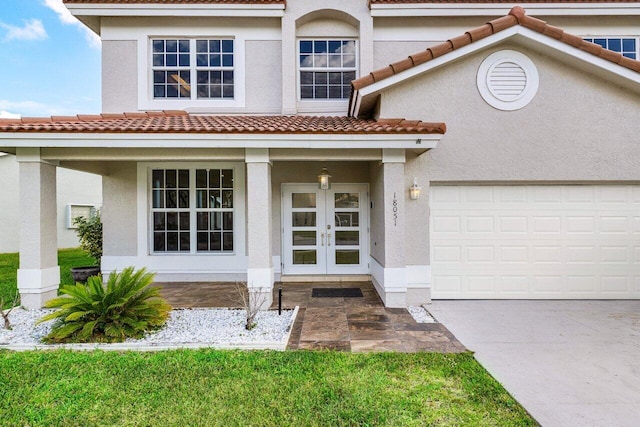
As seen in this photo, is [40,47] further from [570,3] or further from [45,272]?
[570,3]

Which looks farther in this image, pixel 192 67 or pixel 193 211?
pixel 192 67

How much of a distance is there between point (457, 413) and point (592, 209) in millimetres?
6729

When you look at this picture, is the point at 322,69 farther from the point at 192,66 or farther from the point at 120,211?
the point at 120,211

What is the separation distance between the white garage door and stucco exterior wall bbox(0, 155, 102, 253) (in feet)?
61.5

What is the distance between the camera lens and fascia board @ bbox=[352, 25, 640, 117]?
7324 mm

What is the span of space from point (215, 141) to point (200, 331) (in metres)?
3.64

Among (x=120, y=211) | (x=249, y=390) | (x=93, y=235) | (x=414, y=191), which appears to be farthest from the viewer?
(x=93, y=235)

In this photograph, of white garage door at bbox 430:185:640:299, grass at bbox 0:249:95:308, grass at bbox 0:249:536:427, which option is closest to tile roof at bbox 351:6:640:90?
white garage door at bbox 430:185:640:299

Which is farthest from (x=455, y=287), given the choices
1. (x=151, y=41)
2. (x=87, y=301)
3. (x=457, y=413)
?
(x=151, y=41)

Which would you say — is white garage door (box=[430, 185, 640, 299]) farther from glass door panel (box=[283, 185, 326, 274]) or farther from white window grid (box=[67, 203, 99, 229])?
white window grid (box=[67, 203, 99, 229])

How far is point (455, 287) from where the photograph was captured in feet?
26.4

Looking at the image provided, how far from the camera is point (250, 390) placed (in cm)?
409

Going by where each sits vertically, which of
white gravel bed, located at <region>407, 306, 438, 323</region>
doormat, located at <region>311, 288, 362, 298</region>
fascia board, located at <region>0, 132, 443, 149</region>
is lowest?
white gravel bed, located at <region>407, 306, 438, 323</region>

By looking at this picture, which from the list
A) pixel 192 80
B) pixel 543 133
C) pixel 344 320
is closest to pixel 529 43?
pixel 543 133
